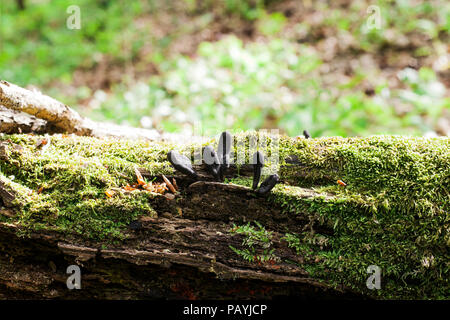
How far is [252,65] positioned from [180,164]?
587 centimetres

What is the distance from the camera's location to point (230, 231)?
2.36m

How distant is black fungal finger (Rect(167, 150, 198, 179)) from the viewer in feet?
7.86

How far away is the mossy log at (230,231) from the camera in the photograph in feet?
7.35

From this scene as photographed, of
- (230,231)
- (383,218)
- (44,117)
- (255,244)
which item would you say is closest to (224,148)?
(230,231)

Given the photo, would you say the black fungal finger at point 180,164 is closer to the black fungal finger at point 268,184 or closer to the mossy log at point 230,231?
the mossy log at point 230,231

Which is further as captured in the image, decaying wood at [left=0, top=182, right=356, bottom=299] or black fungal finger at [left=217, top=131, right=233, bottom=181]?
black fungal finger at [left=217, top=131, right=233, bottom=181]

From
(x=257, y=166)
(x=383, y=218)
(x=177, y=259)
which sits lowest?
(x=177, y=259)

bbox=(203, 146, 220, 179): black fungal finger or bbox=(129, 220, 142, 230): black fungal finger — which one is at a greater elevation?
bbox=(203, 146, 220, 179): black fungal finger

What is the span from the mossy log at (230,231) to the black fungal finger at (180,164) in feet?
0.30

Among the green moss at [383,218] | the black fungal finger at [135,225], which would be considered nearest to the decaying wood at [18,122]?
the black fungal finger at [135,225]

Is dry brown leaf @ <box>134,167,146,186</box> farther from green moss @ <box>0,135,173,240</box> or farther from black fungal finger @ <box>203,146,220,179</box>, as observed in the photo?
black fungal finger @ <box>203,146,220,179</box>

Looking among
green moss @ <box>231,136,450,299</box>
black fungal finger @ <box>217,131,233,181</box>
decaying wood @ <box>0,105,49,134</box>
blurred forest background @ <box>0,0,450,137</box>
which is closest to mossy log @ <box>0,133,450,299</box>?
green moss @ <box>231,136,450,299</box>

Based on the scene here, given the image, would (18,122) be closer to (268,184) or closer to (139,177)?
(139,177)

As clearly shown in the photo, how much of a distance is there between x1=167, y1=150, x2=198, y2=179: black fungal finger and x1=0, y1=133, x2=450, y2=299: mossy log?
0.09 metres
